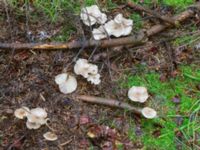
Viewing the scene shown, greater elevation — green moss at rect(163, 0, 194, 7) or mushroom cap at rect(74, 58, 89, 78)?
green moss at rect(163, 0, 194, 7)

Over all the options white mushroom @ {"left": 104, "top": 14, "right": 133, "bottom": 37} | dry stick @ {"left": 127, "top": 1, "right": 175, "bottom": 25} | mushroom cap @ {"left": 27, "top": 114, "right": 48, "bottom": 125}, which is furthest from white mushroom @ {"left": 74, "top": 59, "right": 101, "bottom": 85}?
→ dry stick @ {"left": 127, "top": 1, "right": 175, "bottom": 25}

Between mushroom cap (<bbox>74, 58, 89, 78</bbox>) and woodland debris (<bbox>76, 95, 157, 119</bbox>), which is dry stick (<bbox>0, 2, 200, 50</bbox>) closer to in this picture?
mushroom cap (<bbox>74, 58, 89, 78</bbox>)

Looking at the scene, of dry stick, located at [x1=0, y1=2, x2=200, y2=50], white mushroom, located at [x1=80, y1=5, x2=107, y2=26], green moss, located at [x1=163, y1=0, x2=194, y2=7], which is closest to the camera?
dry stick, located at [x1=0, y1=2, x2=200, y2=50]

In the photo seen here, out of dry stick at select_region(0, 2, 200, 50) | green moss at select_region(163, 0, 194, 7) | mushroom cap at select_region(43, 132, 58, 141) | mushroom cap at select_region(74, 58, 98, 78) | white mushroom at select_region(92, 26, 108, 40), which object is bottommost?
mushroom cap at select_region(43, 132, 58, 141)

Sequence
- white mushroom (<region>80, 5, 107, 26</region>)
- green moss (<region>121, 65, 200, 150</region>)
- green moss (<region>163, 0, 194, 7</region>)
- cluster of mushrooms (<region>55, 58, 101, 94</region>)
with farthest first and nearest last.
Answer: green moss (<region>163, 0, 194, 7</region>) < white mushroom (<region>80, 5, 107, 26</region>) < cluster of mushrooms (<region>55, 58, 101, 94</region>) < green moss (<region>121, 65, 200, 150</region>)

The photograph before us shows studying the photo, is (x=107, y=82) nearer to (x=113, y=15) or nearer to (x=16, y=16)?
(x=113, y=15)

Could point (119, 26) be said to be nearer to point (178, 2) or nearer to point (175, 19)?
point (175, 19)

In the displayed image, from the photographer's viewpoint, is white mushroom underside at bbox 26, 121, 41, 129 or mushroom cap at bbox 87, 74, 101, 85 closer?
white mushroom underside at bbox 26, 121, 41, 129

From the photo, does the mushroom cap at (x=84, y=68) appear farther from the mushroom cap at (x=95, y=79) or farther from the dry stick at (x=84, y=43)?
the dry stick at (x=84, y=43)
